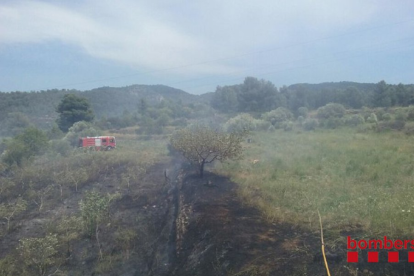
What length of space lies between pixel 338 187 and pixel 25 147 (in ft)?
66.3

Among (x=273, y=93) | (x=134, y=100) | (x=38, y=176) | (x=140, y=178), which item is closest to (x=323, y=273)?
(x=140, y=178)

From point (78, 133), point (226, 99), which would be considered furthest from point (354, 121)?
point (226, 99)

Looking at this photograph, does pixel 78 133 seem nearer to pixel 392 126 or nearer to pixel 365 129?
pixel 365 129

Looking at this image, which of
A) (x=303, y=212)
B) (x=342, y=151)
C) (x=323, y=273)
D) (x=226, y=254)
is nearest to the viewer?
(x=323, y=273)

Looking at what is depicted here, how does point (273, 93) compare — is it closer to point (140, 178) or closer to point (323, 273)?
point (140, 178)

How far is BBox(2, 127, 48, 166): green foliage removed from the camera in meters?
20.8

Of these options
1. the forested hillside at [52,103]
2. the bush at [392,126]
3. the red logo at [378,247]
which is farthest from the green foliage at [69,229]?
the forested hillside at [52,103]

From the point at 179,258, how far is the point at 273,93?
6125cm

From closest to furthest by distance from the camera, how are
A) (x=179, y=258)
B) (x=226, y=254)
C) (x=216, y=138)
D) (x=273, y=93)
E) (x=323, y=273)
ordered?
(x=323, y=273) → (x=226, y=254) → (x=179, y=258) → (x=216, y=138) → (x=273, y=93)

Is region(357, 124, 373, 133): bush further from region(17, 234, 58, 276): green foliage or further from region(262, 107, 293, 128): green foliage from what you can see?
region(17, 234, 58, 276): green foliage

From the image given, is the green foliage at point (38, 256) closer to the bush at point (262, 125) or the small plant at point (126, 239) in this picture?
the small plant at point (126, 239)

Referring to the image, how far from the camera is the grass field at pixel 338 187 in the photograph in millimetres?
7141

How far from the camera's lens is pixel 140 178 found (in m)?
17.4

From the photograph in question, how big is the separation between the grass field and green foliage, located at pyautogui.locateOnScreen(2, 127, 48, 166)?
13.5 meters
